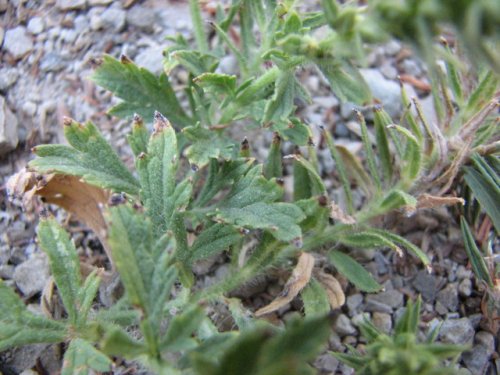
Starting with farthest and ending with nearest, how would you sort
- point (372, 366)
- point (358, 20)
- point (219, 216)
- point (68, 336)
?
point (219, 216) → point (68, 336) → point (372, 366) → point (358, 20)

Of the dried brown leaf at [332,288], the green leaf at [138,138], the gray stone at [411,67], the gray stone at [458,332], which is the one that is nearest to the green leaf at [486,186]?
the gray stone at [458,332]

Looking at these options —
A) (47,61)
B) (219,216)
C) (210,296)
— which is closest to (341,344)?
(210,296)

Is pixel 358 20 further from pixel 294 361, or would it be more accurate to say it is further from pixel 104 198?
pixel 104 198

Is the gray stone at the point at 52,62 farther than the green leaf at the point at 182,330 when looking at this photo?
Yes

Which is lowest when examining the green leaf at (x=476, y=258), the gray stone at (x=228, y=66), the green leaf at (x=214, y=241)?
the green leaf at (x=476, y=258)

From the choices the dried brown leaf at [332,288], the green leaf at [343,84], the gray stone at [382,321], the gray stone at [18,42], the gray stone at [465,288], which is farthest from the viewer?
the gray stone at [18,42]

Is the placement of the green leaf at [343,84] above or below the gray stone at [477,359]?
above

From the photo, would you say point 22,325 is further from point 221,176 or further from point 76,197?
point 221,176

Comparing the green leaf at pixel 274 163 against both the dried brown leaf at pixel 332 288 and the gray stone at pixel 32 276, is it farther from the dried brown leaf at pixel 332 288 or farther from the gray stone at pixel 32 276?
the gray stone at pixel 32 276
